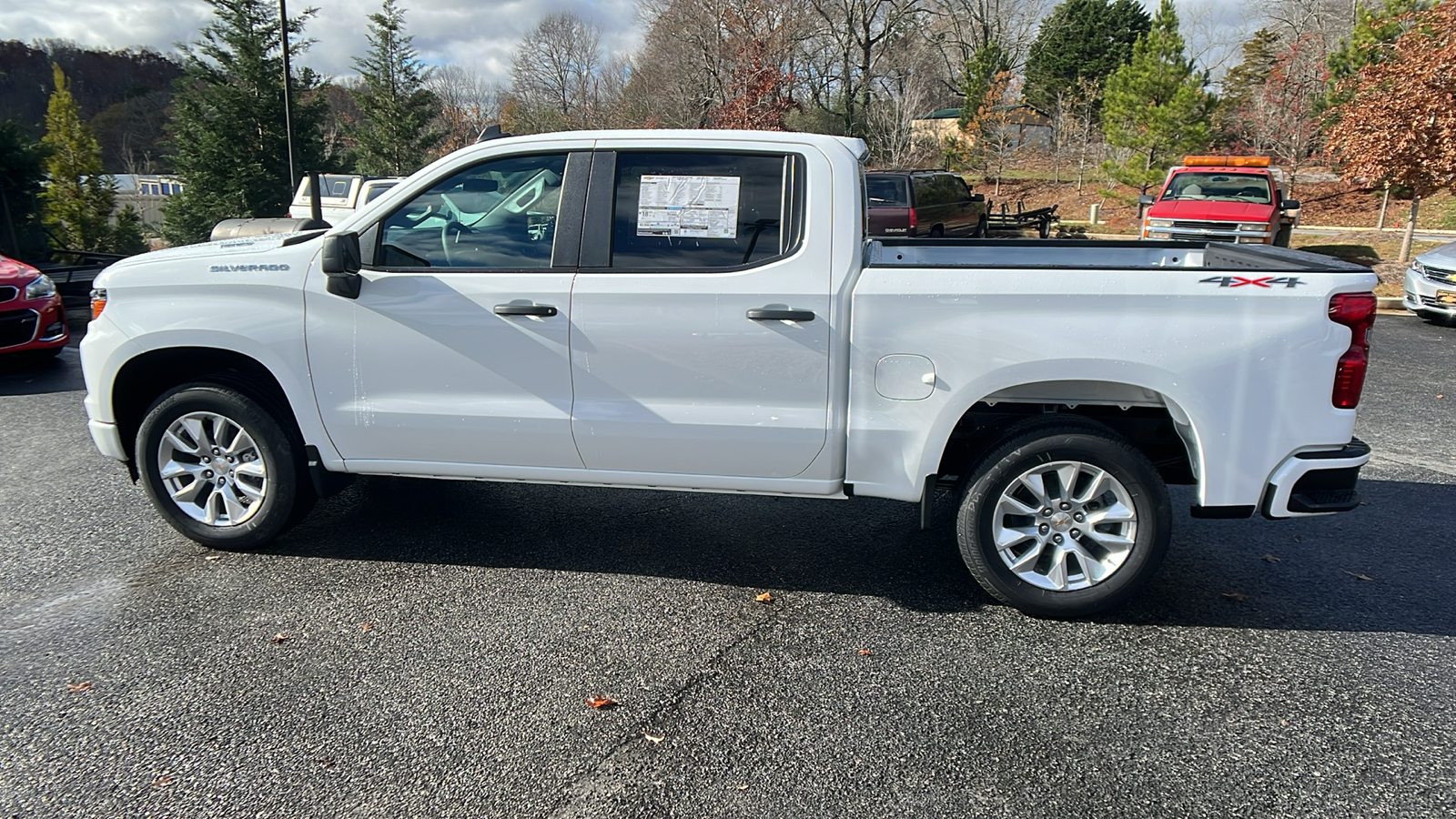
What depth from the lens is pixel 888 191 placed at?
16.5 metres

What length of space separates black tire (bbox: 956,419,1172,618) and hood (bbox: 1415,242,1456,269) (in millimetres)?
11214

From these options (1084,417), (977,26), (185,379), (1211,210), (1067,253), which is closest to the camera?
(1084,417)

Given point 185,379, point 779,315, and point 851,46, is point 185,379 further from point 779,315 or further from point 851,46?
point 851,46

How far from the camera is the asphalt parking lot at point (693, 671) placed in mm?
2766

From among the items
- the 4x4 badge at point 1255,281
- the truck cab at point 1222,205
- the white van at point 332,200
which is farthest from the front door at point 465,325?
the truck cab at point 1222,205

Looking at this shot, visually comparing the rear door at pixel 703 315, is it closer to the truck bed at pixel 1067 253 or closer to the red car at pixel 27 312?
the truck bed at pixel 1067 253

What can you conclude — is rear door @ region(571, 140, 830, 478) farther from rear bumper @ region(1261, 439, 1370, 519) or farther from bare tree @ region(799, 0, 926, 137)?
bare tree @ region(799, 0, 926, 137)

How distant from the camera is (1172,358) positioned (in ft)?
11.5

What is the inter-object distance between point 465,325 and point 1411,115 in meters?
16.8

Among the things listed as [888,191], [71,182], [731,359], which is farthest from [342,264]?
[71,182]

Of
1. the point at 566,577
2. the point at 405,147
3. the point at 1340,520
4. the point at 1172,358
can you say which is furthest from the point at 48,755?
the point at 405,147

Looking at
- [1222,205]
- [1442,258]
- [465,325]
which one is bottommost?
[465,325]

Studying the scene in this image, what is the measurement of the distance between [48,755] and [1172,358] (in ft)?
13.5

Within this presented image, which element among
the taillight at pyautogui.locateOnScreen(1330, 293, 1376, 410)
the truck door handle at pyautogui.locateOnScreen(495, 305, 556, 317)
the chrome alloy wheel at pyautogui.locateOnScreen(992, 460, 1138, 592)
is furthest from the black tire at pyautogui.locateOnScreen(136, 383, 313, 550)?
the taillight at pyautogui.locateOnScreen(1330, 293, 1376, 410)
